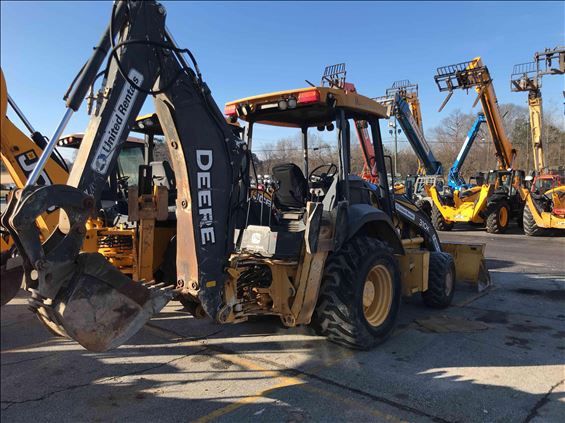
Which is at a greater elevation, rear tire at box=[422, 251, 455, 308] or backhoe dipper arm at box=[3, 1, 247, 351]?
backhoe dipper arm at box=[3, 1, 247, 351]

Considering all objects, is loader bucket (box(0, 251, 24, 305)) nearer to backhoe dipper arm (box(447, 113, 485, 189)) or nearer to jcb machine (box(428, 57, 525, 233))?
jcb machine (box(428, 57, 525, 233))

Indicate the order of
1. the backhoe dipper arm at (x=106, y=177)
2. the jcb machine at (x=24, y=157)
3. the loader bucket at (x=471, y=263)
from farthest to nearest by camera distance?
the loader bucket at (x=471, y=263)
the jcb machine at (x=24, y=157)
the backhoe dipper arm at (x=106, y=177)

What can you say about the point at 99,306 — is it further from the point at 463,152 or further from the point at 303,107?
the point at 463,152

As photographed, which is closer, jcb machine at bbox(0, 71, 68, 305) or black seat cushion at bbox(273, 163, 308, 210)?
jcb machine at bbox(0, 71, 68, 305)

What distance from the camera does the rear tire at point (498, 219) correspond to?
52.0 feet

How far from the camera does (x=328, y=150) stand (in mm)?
5355

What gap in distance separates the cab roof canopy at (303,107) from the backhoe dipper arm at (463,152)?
48.6 ft

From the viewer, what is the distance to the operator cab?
14.3 feet

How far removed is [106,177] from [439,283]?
4625mm

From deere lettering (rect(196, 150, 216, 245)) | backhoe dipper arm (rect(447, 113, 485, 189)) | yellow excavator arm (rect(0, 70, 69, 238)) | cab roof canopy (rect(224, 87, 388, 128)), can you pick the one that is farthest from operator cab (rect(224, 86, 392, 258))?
backhoe dipper arm (rect(447, 113, 485, 189))

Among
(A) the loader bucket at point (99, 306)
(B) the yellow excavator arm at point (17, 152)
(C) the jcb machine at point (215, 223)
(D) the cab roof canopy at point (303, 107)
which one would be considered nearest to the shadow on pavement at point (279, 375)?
(A) the loader bucket at point (99, 306)

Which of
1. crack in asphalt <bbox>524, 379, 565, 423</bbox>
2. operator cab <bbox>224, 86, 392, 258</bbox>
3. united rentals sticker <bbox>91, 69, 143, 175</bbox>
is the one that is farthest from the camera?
operator cab <bbox>224, 86, 392, 258</bbox>

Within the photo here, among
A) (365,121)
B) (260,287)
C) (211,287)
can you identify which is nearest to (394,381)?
(260,287)

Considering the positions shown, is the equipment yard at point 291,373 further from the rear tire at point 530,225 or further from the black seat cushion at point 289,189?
the rear tire at point 530,225
